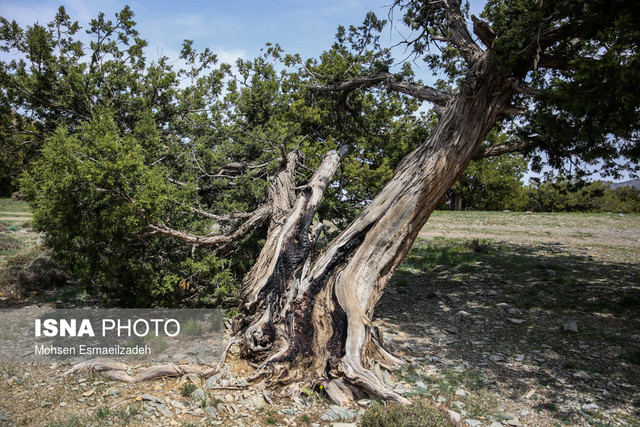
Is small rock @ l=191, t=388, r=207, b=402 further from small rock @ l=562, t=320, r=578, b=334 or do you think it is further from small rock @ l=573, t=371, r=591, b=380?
small rock @ l=562, t=320, r=578, b=334

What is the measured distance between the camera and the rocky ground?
3701 mm

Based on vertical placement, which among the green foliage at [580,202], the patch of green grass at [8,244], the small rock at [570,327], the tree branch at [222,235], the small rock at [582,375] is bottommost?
the small rock at [582,375]

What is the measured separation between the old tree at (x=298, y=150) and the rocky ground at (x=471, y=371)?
0.50 metres

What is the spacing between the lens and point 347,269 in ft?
17.6

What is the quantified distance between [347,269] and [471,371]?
6.12 feet

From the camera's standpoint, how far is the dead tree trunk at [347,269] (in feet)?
14.6

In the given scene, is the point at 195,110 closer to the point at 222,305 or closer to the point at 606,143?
the point at 222,305

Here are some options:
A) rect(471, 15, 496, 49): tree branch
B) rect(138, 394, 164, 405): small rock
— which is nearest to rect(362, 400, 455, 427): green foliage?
rect(138, 394, 164, 405): small rock

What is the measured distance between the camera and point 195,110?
342 inches

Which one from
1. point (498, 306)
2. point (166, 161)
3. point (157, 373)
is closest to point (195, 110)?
point (166, 161)

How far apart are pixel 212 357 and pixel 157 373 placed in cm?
78

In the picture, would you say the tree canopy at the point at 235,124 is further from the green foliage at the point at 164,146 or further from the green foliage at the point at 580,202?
the green foliage at the point at 580,202

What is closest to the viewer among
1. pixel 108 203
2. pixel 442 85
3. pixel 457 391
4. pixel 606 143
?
pixel 457 391

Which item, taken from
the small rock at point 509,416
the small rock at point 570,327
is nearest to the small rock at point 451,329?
the small rock at point 570,327
